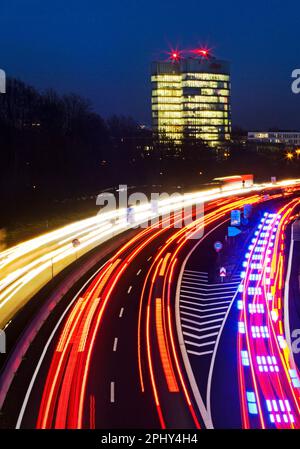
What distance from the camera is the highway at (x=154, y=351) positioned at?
12727mm

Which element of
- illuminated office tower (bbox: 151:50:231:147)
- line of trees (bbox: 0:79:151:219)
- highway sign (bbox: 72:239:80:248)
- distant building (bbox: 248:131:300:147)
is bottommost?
highway sign (bbox: 72:239:80:248)

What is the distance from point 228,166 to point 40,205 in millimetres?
52380

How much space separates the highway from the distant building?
449 ft

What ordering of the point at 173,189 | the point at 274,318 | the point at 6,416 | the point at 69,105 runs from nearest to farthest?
the point at 6,416
the point at 274,318
the point at 173,189
the point at 69,105

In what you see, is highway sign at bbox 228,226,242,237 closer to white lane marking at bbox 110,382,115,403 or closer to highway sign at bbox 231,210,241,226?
highway sign at bbox 231,210,241,226

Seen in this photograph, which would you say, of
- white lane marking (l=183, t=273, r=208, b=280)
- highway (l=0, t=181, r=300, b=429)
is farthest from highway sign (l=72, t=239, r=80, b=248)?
white lane marking (l=183, t=273, r=208, b=280)

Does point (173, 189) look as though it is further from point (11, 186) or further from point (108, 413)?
point (108, 413)

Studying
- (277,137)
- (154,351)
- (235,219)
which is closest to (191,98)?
(277,137)

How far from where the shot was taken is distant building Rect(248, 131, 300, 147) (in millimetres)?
160500

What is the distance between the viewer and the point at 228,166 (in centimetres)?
8800

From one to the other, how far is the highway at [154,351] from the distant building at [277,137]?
137006 mm

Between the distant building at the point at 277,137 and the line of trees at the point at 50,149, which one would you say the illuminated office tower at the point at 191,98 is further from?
the line of trees at the point at 50,149

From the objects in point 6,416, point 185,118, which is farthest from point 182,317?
point 185,118

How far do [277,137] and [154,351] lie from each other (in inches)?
6265
